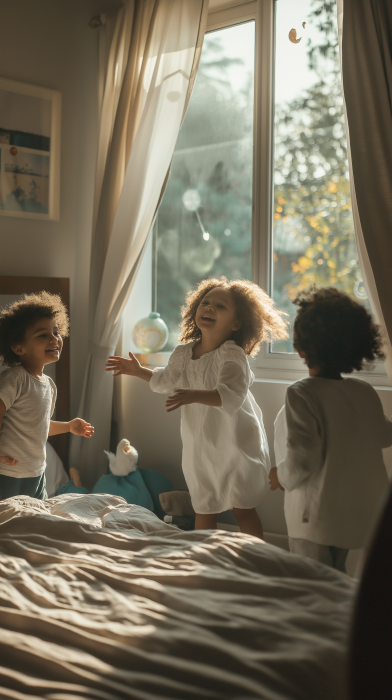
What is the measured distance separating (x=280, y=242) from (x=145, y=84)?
1.03 meters

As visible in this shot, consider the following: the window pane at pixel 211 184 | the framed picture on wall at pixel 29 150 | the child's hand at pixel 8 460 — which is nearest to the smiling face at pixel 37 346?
the child's hand at pixel 8 460

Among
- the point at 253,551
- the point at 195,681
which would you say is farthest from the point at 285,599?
the point at 195,681

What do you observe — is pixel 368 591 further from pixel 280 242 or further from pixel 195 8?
pixel 195 8

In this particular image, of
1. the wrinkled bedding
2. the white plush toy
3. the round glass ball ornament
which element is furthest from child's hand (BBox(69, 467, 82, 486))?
the wrinkled bedding

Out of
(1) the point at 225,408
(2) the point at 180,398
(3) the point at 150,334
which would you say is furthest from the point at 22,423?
(3) the point at 150,334

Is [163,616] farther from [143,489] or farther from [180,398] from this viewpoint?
[143,489]

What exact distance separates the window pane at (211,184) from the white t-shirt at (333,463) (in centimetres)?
137

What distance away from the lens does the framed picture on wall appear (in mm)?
2650

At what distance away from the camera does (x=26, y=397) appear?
1886 millimetres

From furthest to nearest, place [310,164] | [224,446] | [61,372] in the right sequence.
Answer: [61,372] → [310,164] → [224,446]

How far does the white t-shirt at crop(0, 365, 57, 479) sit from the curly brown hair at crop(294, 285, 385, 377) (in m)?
0.97

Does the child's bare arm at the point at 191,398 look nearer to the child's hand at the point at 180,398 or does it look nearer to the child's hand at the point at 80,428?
the child's hand at the point at 180,398

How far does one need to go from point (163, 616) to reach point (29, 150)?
8.06ft

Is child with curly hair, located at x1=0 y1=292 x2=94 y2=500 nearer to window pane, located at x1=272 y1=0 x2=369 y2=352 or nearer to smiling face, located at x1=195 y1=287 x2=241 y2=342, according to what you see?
smiling face, located at x1=195 y1=287 x2=241 y2=342
